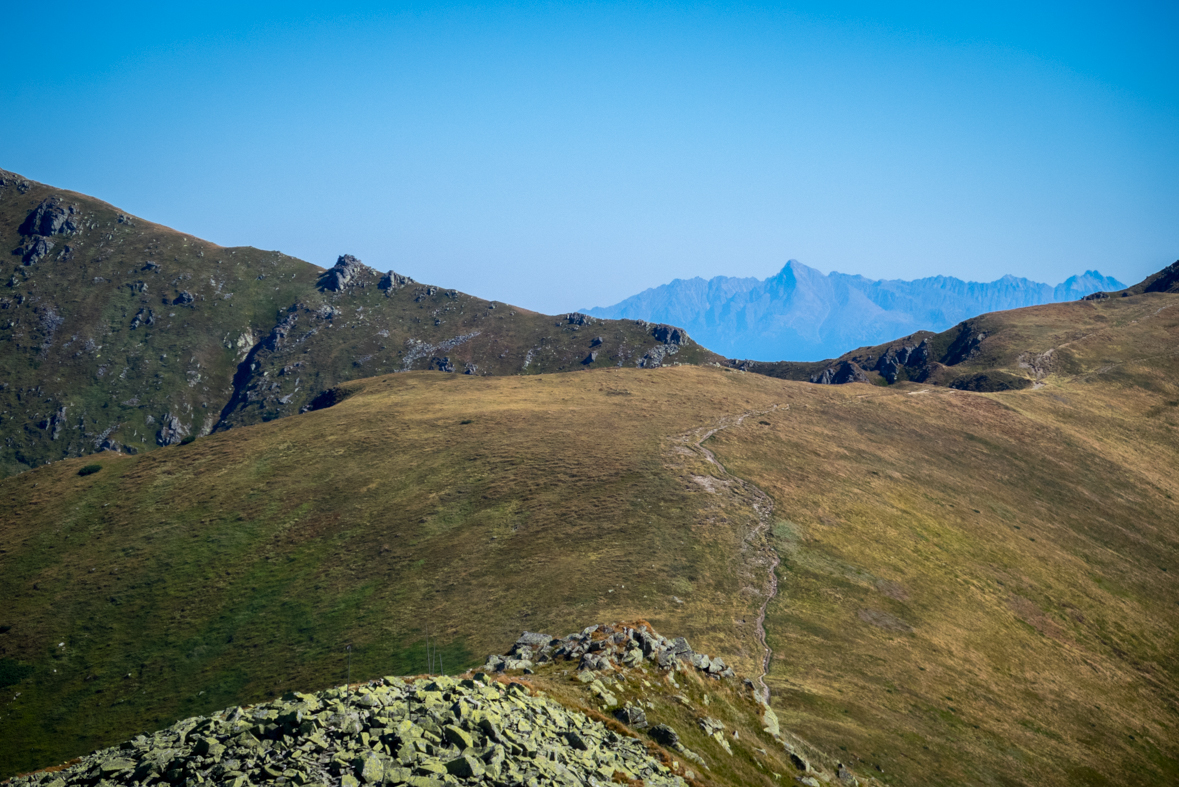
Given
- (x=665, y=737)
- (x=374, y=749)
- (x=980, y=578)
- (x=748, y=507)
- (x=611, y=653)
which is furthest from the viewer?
(x=748, y=507)

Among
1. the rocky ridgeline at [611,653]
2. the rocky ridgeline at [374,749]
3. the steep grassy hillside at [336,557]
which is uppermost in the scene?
the rocky ridgeline at [374,749]

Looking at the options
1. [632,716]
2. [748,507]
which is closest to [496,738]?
[632,716]

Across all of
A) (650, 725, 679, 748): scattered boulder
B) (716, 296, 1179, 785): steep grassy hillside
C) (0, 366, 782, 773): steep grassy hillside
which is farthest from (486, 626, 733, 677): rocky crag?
(0, 366, 782, 773): steep grassy hillside

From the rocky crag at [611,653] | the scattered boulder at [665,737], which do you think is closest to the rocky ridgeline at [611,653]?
the rocky crag at [611,653]

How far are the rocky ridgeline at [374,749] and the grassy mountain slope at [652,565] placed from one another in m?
21.6

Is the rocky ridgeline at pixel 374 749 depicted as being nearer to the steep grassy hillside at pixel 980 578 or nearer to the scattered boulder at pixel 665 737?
the scattered boulder at pixel 665 737

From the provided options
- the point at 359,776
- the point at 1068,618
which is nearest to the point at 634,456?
the point at 1068,618

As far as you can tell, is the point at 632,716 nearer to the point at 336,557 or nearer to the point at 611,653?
the point at 611,653

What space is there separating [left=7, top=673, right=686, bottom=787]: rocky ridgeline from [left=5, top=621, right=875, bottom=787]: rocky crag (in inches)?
1.9

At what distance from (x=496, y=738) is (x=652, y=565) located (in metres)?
41.6

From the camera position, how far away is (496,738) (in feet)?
78.8

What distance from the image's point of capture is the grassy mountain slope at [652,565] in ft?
173

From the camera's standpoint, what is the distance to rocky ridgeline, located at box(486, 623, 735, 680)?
37.8 metres

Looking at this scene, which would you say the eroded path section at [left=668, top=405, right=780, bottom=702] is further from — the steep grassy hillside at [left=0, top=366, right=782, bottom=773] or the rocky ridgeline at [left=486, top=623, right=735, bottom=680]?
the rocky ridgeline at [left=486, top=623, right=735, bottom=680]
